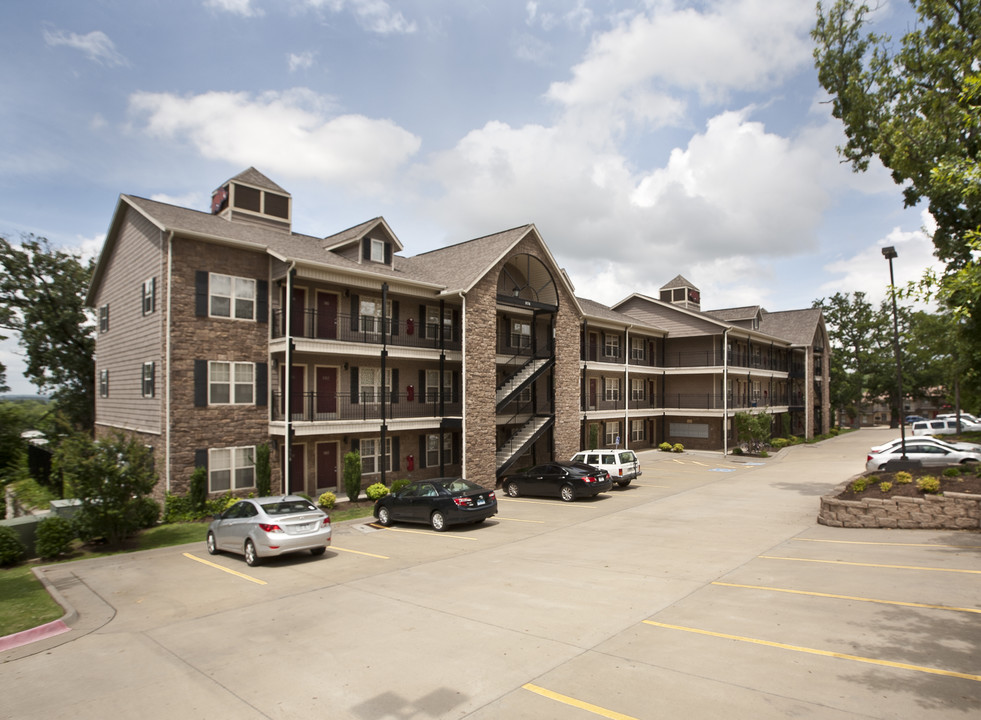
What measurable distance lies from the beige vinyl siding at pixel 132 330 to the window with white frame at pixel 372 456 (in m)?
7.77

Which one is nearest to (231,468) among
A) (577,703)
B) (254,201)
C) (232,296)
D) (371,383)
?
(232,296)

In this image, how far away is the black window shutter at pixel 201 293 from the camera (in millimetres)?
20188

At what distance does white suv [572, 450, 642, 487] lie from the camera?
83.5 ft

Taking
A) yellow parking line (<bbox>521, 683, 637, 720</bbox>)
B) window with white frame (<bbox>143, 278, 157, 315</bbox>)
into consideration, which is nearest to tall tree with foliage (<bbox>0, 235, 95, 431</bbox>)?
window with white frame (<bbox>143, 278, 157, 315</bbox>)

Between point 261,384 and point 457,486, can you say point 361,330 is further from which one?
point 457,486

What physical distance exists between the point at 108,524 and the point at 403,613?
11011mm

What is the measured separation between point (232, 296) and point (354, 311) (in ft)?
15.6

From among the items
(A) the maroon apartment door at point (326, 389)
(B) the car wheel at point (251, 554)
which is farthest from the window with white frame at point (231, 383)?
(B) the car wheel at point (251, 554)

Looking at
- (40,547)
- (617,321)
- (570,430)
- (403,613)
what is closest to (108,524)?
(40,547)

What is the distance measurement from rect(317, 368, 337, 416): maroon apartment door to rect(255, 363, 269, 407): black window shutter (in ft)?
6.57

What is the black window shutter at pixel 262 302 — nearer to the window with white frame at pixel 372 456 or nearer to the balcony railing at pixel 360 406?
the balcony railing at pixel 360 406

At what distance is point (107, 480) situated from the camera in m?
15.9

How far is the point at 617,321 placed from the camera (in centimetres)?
3697

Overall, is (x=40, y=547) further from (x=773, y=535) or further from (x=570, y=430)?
(x=570, y=430)
